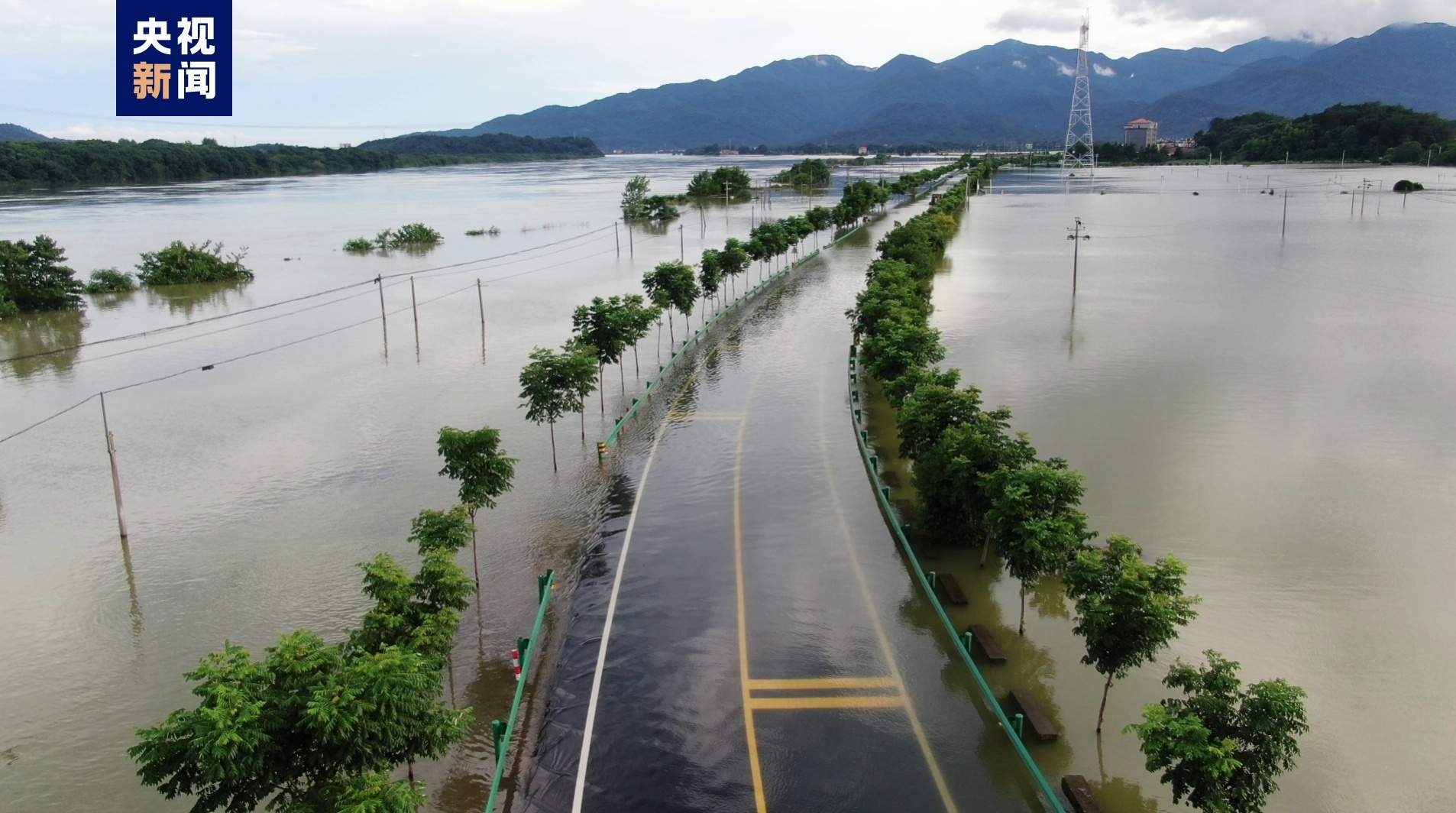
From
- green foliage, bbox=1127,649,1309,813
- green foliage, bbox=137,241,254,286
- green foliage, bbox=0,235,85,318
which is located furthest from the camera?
green foliage, bbox=137,241,254,286

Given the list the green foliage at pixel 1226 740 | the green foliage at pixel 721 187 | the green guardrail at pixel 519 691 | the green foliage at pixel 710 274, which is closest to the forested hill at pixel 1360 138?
the green foliage at pixel 721 187

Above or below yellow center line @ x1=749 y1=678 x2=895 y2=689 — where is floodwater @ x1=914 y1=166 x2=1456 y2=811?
above

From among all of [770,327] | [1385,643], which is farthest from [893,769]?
[770,327]

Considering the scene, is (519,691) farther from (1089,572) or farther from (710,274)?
(710,274)

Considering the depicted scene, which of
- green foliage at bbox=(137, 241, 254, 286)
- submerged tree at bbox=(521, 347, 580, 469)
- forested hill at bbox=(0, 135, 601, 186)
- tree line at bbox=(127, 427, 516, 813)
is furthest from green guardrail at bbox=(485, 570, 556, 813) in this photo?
forested hill at bbox=(0, 135, 601, 186)

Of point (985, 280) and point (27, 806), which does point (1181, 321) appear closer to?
point (985, 280)

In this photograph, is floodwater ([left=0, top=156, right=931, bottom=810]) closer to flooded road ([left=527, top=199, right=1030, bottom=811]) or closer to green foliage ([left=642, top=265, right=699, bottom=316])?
flooded road ([left=527, top=199, right=1030, bottom=811])

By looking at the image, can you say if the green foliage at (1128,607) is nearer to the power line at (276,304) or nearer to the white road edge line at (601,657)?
the white road edge line at (601,657)
